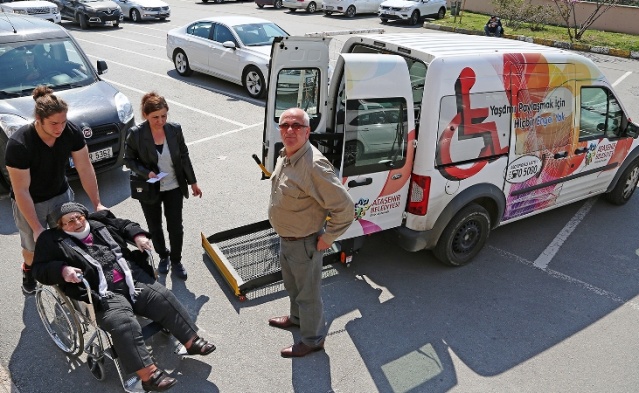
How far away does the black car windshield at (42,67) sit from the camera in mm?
6559

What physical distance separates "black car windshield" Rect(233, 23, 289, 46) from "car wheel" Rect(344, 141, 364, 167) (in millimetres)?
7430

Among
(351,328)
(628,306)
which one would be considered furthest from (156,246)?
(628,306)

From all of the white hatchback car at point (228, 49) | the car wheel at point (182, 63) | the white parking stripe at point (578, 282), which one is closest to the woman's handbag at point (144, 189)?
the white parking stripe at point (578, 282)

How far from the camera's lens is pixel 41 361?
3.82 meters

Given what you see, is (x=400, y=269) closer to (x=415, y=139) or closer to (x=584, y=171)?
(x=415, y=139)

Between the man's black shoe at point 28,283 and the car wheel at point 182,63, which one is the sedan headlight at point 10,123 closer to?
the man's black shoe at point 28,283

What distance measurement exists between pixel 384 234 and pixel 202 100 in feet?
21.9

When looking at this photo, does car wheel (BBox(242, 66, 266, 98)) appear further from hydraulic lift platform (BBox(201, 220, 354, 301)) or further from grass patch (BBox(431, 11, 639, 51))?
grass patch (BBox(431, 11, 639, 51))

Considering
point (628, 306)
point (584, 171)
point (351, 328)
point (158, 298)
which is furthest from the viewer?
point (584, 171)

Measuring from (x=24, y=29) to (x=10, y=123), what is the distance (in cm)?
195

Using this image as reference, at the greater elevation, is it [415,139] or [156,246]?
[415,139]

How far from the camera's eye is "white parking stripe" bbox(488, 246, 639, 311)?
4.82m

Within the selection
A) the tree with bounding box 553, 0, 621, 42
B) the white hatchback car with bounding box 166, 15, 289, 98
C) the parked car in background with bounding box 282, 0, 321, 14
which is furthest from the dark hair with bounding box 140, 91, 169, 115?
the parked car in background with bounding box 282, 0, 321, 14

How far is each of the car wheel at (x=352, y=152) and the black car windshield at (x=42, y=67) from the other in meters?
4.53
